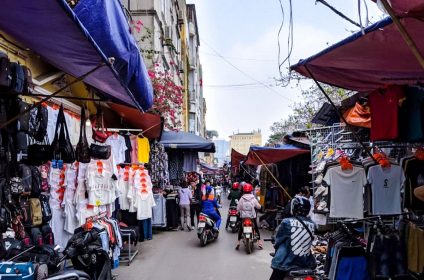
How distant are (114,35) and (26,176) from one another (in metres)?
1.79

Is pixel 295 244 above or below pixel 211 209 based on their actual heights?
above

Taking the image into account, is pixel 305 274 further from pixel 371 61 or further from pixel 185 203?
pixel 185 203

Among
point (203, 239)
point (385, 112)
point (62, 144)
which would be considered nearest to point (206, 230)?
point (203, 239)

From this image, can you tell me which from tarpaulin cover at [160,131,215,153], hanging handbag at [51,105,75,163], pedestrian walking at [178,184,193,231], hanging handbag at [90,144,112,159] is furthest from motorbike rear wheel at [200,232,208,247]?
hanging handbag at [51,105,75,163]

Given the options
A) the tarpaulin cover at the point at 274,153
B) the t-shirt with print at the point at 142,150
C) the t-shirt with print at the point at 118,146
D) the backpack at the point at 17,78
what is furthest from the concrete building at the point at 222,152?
the backpack at the point at 17,78

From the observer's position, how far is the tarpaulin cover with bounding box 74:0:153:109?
3.64m

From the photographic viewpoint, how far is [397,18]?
235 cm

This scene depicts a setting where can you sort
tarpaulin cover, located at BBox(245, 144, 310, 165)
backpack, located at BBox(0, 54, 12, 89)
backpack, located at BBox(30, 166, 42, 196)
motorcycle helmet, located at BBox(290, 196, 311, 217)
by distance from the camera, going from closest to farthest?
backpack, located at BBox(0, 54, 12, 89)
backpack, located at BBox(30, 166, 42, 196)
motorcycle helmet, located at BBox(290, 196, 311, 217)
tarpaulin cover, located at BBox(245, 144, 310, 165)

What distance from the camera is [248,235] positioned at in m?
10.2

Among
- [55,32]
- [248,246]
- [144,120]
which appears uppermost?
[144,120]

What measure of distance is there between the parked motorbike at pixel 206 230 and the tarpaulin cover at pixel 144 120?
9.02 feet

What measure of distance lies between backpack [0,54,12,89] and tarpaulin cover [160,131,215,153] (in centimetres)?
1041

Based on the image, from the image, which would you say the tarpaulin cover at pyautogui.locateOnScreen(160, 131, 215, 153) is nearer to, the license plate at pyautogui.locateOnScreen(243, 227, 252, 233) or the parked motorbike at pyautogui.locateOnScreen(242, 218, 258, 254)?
the parked motorbike at pyautogui.locateOnScreen(242, 218, 258, 254)

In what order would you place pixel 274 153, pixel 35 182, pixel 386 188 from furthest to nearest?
pixel 274 153 → pixel 386 188 → pixel 35 182
